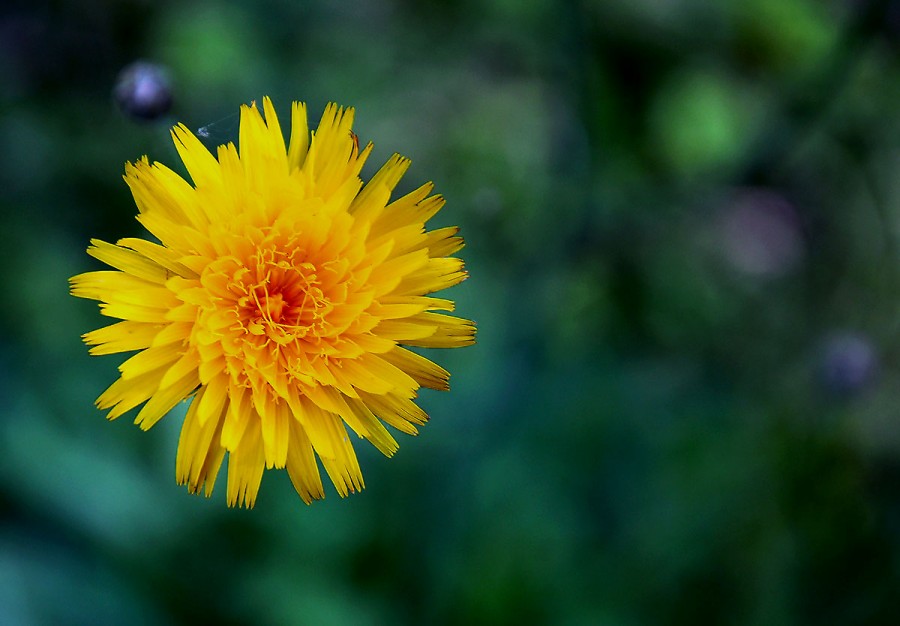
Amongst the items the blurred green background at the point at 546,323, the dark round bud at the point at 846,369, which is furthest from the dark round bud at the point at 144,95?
the dark round bud at the point at 846,369

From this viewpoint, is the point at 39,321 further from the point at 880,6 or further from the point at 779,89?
the point at 779,89

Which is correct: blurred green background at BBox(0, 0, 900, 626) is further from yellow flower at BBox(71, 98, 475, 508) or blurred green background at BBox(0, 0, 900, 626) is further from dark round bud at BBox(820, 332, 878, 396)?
yellow flower at BBox(71, 98, 475, 508)

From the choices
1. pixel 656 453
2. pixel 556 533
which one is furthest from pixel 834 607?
pixel 556 533

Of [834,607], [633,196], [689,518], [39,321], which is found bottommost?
[834,607]

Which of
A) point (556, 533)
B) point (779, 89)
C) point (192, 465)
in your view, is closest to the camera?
point (192, 465)

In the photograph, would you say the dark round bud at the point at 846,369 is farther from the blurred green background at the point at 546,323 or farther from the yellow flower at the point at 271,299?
the yellow flower at the point at 271,299

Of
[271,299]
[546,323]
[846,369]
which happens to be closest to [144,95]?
[271,299]
